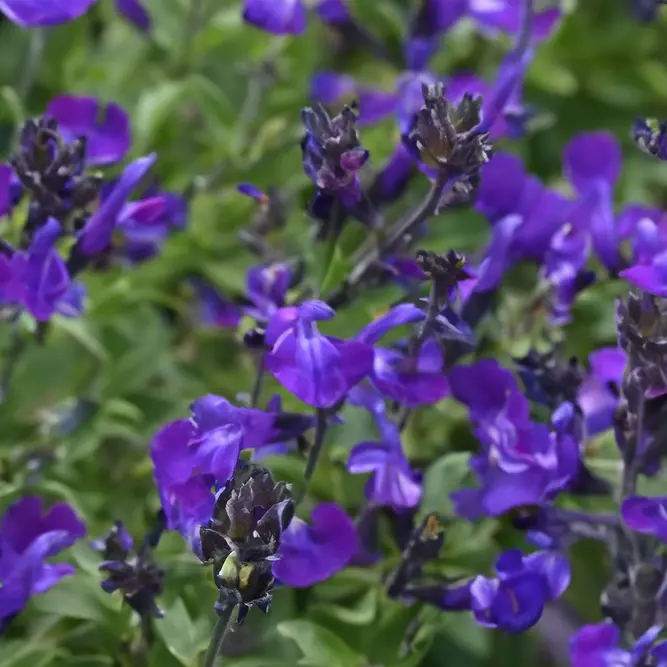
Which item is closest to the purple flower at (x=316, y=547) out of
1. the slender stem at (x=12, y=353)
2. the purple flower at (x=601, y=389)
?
the purple flower at (x=601, y=389)

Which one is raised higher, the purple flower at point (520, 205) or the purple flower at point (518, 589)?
the purple flower at point (520, 205)

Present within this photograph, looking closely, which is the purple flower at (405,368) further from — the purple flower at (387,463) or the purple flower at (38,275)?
the purple flower at (38,275)

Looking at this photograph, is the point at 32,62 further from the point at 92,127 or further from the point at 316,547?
the point at 316,547

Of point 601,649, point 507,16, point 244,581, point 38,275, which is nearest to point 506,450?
point 601,649

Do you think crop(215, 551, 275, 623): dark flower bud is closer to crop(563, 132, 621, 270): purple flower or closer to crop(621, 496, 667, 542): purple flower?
crop(621, 496, 667, 542): purple flower

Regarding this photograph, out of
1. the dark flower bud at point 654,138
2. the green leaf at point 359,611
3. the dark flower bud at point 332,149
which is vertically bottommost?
the green leaf at point 359,611

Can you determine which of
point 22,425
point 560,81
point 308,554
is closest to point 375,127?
point 560,81
